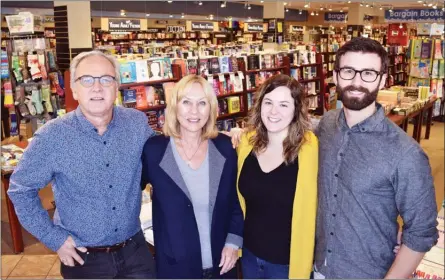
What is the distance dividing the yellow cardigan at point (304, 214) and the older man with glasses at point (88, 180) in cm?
82

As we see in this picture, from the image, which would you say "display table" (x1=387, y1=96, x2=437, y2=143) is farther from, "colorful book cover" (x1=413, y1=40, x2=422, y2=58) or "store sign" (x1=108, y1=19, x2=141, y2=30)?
"store sign" (x1=108, y1=19, x2=141, y2=30)

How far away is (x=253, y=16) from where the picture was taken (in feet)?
72.4

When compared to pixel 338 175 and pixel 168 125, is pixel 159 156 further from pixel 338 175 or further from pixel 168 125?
pixel 338 175

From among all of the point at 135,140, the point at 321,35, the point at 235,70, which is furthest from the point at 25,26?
the point at 321,35

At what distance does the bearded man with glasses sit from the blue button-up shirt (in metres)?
1.01

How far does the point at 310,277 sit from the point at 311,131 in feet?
2.54

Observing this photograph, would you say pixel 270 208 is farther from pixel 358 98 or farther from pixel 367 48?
pixel 367 48

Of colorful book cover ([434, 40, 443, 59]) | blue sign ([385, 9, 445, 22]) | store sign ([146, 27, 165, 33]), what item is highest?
store sign ([146, 27, 165, 33])

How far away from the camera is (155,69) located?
6.33m

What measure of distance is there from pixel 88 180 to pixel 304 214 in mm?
1082

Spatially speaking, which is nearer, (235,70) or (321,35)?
(235,70)

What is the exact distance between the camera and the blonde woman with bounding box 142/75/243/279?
2121 mm

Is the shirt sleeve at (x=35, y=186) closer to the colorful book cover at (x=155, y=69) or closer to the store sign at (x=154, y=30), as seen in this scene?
the colorful book cover at (x=155, y=69)

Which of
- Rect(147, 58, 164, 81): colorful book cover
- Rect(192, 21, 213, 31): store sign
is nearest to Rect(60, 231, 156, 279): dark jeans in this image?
Rect(147, 58, 164, 81): colorful book cover
